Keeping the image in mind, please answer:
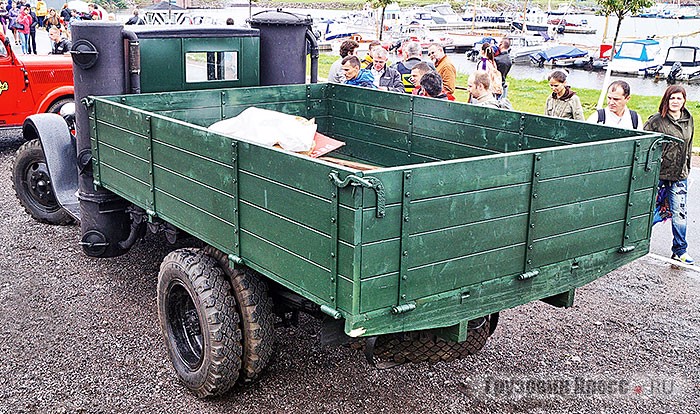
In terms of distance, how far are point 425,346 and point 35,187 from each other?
4.93m

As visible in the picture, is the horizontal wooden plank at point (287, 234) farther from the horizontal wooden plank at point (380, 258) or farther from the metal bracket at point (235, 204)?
the horizontal wooden plank at point (380, 258)

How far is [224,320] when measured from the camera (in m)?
4.15

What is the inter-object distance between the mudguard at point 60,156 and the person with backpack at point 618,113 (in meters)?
4.49

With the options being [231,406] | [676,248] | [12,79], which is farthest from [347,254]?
[12,79]

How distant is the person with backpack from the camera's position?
21.0 feet

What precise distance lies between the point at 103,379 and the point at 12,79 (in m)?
7.31

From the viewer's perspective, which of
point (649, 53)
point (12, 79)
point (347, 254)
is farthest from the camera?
point (649, 53)

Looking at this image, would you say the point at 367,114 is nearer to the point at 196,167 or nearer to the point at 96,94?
the point at 96,94

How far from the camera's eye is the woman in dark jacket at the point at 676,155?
6.57 metres

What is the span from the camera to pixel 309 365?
15.9 ft

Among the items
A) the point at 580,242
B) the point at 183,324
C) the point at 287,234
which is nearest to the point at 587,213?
the point at 580,242

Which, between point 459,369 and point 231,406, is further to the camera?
point 459,369

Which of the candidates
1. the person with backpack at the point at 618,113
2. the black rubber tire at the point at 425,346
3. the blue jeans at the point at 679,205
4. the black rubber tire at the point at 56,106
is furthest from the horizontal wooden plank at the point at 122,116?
the black rubber tire at the point at 56,106

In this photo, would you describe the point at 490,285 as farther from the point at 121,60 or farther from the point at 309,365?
the point at 121,60
